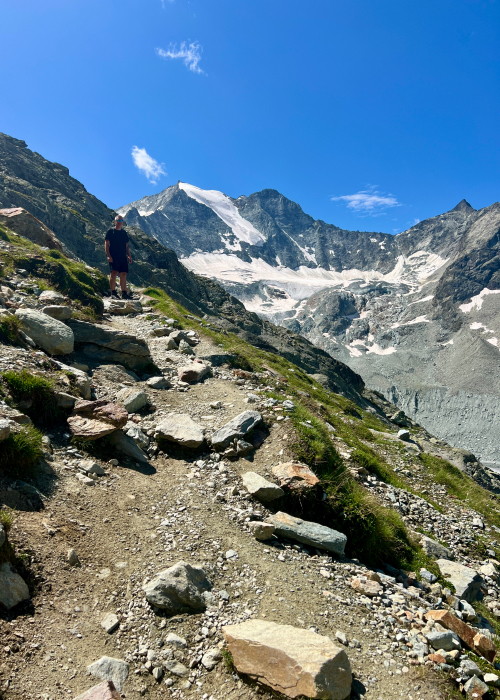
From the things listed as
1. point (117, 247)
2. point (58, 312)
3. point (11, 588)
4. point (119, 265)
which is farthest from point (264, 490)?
point (119, 265)

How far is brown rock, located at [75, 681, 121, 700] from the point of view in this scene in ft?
12.8

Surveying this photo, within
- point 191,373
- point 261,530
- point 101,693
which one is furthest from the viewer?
point 191,373

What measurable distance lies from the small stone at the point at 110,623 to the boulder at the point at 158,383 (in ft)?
26.9

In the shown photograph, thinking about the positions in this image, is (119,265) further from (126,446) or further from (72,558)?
(72,558)

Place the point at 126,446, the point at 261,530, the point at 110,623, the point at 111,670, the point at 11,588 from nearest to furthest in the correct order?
1. the point at 111,670
2. the point at 11,588
3. the point at 110,623
4. the point at 261,530
5. the point at 126,446

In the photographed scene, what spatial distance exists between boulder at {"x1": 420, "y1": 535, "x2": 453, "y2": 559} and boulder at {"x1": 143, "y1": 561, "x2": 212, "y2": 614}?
680 cm

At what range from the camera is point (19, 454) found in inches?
250

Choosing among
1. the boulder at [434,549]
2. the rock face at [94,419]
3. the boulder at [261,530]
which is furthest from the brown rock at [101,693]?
the boulder at [434,549]

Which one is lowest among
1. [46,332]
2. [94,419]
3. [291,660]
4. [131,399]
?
[291,660]

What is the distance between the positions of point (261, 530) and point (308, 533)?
111 cm

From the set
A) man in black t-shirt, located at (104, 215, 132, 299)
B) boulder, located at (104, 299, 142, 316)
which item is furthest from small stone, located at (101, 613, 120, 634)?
man in black t-shirt, located at (104, 215, 132, 299)

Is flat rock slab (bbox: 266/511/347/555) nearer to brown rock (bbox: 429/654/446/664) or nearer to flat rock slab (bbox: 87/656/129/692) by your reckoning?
brown rock (bbox: 429/654/446/664)

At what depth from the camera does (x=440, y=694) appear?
473cm

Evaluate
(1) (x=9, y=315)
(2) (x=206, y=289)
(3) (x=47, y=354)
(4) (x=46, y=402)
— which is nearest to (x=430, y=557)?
(4) (x=46, y=402)
